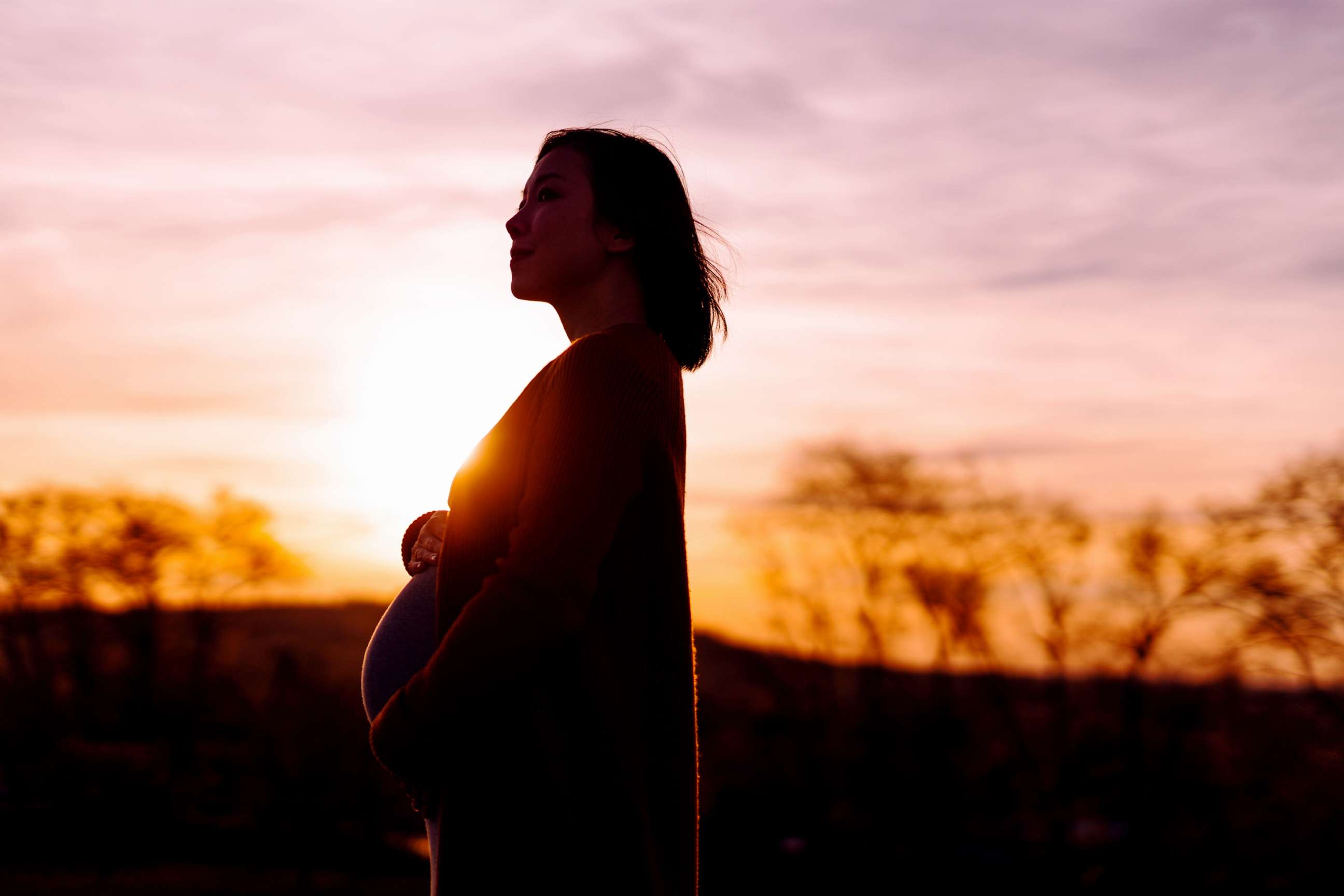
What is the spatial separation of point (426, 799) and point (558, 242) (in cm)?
92

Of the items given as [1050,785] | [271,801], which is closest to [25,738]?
[271,801]

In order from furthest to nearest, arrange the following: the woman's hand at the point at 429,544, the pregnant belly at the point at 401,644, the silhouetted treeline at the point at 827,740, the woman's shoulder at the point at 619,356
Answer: the silhouetted treeline at the point at 827,740
the woman's hand at the point at 429,544
the pregnant belly at the point at 401,644
the woman's shoulder at the point at 619,356

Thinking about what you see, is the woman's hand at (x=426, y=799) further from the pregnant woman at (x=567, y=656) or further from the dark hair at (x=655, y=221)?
the dark hair at (x=655, y=221)

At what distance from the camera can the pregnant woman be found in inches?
67.5

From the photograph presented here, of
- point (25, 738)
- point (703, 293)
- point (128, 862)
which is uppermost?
→ point (703, 293)

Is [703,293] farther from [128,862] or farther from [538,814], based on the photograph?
[128,862]

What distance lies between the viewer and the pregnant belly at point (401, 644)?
212cm

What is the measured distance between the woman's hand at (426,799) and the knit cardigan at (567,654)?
27mm

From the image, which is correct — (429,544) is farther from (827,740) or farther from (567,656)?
(827,740)

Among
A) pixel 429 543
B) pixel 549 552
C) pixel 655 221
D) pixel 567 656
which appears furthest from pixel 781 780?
pixel 549 552

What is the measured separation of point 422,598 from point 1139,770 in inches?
737

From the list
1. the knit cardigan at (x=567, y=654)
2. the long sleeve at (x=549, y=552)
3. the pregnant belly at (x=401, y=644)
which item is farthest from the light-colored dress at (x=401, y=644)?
the long sleeve at (x=549, y=552)

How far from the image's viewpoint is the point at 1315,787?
13953 millimetres

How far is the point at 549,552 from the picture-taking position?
5.64ft
